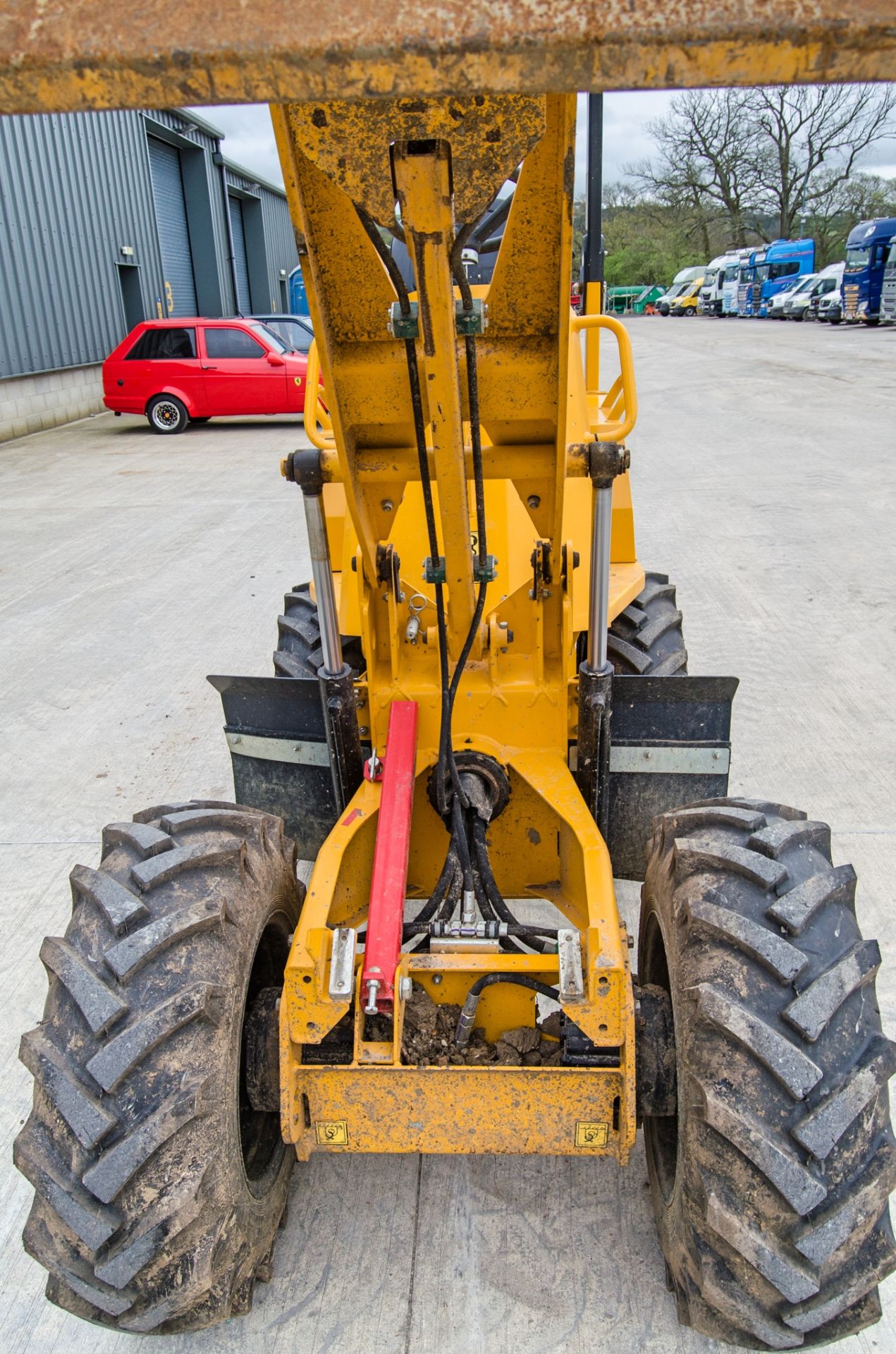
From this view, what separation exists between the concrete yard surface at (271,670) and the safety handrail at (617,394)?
177 cm

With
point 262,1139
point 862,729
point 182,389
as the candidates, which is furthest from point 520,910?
point 182,389

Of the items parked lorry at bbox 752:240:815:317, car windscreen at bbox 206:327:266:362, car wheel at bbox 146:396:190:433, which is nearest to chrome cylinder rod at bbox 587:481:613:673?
car windscreen at bbox 206:327:266:362

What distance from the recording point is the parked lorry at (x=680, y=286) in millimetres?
52844

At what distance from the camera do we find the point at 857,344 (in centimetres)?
2689

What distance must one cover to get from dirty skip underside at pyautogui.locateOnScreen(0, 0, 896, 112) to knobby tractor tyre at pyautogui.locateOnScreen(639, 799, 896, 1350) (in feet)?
Answer: 5.76

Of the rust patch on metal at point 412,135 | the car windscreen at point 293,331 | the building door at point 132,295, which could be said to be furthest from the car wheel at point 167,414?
the rust patch on metal at point 412,135

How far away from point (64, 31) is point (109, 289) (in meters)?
21.2

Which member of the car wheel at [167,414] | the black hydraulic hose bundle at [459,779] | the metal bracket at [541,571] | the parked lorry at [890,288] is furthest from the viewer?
the parked lorry at [890,288]

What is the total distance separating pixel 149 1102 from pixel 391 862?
32.4 inches

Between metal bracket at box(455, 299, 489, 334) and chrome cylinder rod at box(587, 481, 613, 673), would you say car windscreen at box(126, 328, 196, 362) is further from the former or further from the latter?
metal bracket at box(455, 299, 489, 334)

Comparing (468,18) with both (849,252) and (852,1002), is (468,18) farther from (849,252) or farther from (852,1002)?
(849,252)

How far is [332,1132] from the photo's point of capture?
2.45 m

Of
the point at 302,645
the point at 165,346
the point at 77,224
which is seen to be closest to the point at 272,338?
the point at 165,346

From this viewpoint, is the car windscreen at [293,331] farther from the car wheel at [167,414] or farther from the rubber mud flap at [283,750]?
the rubber mud flap at [283,750]
